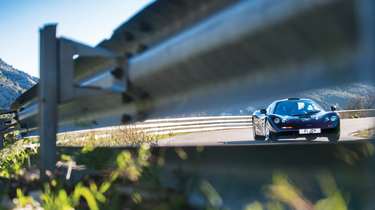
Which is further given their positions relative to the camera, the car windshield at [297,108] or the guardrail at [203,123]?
the guardrail at [203,123]

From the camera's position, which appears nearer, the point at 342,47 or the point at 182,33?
the point at 342,47

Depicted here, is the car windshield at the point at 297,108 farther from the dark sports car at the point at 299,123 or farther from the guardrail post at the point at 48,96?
the guardrail post at the point at 48,96

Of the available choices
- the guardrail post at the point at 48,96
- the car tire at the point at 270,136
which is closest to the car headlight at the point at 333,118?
the car tire at the point at 270,136

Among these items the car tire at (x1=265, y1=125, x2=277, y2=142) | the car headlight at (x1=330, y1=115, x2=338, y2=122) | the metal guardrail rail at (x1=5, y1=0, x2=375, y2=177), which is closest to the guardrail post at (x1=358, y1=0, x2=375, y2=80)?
the metal guardrail rail at (x1=5, y1=0, x2=375, y2=177)

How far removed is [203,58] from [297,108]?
35.2 feet

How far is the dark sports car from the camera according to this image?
10758 mm

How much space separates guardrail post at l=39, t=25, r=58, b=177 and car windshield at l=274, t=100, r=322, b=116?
934cm

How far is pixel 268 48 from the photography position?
149 cm

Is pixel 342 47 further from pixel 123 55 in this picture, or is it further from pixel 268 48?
pixel 123 55

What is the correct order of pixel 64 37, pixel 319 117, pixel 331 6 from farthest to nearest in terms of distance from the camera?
pixel 319 117
pixel 64 37
pixel 331 6

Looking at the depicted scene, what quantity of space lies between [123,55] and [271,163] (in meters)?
0.94

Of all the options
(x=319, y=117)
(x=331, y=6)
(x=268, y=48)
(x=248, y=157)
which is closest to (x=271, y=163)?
(x=248, y=157)

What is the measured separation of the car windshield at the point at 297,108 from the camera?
1191 centimetres

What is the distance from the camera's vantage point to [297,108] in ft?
40.0
